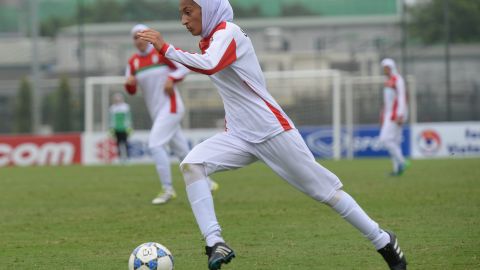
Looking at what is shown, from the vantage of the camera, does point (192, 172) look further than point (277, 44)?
No

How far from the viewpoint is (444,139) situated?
31297 millimetres

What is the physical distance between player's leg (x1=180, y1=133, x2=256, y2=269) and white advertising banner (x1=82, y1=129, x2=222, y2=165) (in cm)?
2411

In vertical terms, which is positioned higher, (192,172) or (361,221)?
(192,172)

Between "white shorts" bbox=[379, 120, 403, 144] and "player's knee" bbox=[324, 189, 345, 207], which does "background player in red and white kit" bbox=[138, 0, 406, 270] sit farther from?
"white shorts" bbox=[379, 120, 403, 144]

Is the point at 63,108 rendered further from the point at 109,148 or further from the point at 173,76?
the point at 173,76

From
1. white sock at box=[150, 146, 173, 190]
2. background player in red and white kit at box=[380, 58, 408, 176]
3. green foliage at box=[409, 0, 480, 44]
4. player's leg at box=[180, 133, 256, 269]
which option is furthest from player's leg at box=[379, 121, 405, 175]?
green foliage at box=[409, 0, 480, 44]

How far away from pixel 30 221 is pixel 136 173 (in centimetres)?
1049

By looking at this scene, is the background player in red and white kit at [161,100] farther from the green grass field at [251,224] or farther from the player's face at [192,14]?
the player's face at [192,14]

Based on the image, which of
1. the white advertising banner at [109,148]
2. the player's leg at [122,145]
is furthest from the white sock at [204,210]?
the white advertising banner at [109,148]

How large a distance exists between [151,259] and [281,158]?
1.28 meters

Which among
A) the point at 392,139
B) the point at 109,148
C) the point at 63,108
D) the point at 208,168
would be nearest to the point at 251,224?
the point at 208,168

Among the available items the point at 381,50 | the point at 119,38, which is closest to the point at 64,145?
the point at 119,38

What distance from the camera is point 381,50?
35906 millimetres

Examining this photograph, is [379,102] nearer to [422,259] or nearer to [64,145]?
[64,145]
